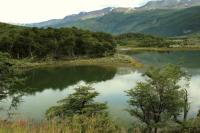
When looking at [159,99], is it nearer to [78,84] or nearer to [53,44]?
[78,84]

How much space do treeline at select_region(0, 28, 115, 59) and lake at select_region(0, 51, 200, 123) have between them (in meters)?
16.1

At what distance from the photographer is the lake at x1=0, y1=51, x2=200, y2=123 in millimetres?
45156

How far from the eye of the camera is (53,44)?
371 feet

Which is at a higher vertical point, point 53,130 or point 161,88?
point 53,130

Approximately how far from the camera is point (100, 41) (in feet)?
434

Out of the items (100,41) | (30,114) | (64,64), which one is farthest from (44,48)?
(30,114)

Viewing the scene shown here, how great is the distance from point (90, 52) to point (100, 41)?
10810mm

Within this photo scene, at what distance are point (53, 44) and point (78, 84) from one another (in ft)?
143

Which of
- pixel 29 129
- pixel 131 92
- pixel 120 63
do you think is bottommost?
pixel 120 63

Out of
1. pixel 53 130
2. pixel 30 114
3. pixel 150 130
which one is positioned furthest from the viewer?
pixel 30 114

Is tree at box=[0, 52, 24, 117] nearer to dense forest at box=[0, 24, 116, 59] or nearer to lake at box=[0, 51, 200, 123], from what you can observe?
lake at box=[0, 51, 200, 123]

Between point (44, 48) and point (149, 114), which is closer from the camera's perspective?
point (149, 114)

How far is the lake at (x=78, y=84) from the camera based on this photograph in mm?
45156

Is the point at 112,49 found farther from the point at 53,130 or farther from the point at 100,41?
the point at 53,130
